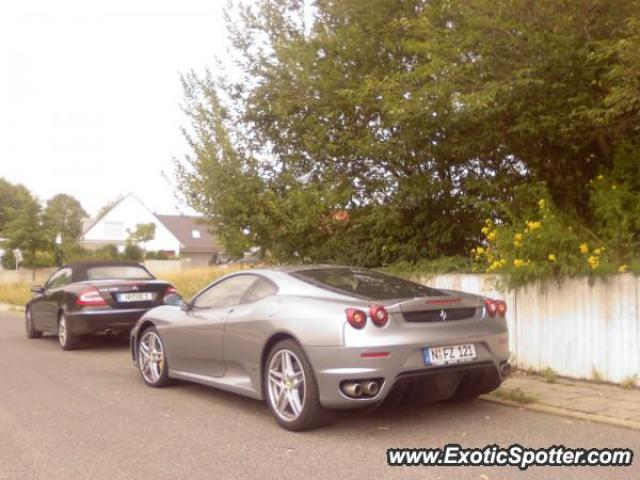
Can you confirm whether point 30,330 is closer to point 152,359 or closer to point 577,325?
point 152,359

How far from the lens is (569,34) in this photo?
7.86 meters

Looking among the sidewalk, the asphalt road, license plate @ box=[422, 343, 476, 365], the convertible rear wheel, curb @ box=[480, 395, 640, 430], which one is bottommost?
the asphalt road

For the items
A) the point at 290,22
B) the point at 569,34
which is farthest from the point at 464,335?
the point at 290,22

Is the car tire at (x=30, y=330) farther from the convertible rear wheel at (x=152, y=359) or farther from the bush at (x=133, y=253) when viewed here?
the bush at (x=133, y=253)

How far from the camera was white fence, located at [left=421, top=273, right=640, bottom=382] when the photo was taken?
277 inches

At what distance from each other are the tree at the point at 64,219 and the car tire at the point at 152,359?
95.2 feet

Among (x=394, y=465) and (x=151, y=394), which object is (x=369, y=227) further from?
(x=394, y=465)

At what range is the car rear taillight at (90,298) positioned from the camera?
10867mm

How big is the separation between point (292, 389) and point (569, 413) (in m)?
2.40

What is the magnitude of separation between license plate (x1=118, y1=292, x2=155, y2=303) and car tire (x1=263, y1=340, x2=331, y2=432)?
570cm

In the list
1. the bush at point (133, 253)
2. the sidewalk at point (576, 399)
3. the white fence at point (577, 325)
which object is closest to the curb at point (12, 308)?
the white fence at point (577, 325)

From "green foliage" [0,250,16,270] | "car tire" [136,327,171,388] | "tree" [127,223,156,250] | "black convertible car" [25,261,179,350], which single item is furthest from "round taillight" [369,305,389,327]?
"tree" [127,223,156,250]

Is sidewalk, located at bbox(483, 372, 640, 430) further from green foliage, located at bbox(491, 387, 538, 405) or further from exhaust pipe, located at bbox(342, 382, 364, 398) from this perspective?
exhaust pipe, located at bbox(342, 382, 364, 398)

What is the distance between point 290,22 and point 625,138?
551cm
